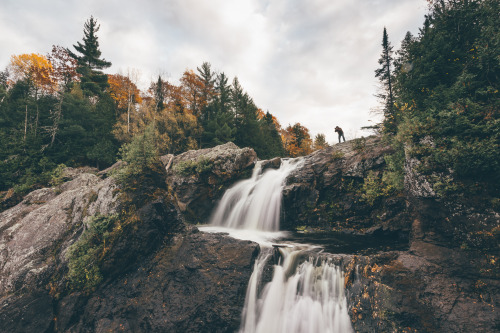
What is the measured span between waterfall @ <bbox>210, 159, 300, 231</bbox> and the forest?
19.0 ft

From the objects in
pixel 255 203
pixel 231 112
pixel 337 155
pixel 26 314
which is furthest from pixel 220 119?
pixel 26 314

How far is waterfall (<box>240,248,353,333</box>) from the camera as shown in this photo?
218 inches

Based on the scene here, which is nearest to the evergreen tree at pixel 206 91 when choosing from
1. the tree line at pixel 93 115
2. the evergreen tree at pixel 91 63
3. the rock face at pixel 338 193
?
the tree line at pixel 93 115

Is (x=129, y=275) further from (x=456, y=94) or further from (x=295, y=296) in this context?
(x=456, y=94)

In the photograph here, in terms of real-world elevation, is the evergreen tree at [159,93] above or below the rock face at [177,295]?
above

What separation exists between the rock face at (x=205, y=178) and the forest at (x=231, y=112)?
14.8ft

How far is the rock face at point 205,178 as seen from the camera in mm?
14266

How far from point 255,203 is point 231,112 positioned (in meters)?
21.9

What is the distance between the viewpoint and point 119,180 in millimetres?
9016

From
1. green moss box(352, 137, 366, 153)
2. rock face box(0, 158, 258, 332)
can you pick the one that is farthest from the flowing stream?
green moss box(352, 137, 366, 153)

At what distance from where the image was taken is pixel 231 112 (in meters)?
31.6

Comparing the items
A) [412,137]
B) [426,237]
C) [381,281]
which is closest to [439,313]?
[381,281]

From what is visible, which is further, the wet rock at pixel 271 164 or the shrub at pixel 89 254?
the wet rock at pixel 271 164

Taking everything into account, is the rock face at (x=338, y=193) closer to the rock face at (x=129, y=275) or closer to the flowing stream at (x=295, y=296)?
the flowing stream at (x=295, y=296)
